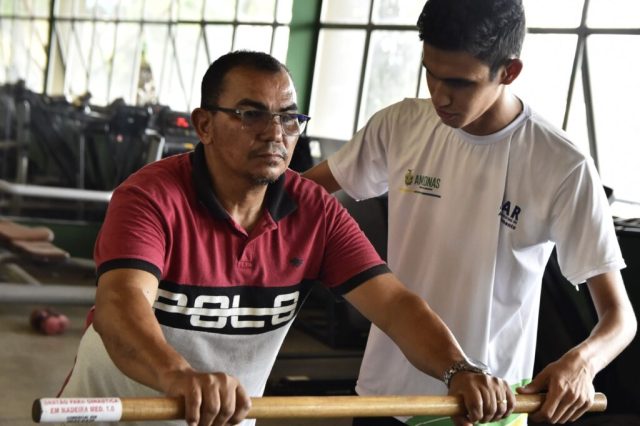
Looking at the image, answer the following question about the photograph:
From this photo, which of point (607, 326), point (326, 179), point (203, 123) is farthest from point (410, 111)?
point (607, 326)

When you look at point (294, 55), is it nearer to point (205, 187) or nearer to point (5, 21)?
point (5, 21)

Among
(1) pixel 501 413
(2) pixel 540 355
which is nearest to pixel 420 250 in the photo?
(1) pixel 501 413

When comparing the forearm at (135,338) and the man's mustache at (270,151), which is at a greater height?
the man's mustache at (270,151)

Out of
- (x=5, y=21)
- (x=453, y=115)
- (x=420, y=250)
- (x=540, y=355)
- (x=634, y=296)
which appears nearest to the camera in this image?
(x=453, y=115)

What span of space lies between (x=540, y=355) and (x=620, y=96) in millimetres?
2147

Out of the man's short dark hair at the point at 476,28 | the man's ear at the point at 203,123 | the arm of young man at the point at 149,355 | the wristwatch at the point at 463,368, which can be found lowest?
the wristwatch at the point at 463,368

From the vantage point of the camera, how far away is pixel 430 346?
73.9 inches

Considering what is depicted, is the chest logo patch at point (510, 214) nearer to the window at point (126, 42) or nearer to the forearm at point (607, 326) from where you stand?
the forearm at point (607, 326)

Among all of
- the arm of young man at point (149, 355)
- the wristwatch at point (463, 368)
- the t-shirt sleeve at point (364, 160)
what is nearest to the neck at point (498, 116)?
the t-shirt sleeve at point (364, 160)

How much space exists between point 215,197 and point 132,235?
0.76 feet

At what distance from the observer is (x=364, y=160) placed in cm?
244

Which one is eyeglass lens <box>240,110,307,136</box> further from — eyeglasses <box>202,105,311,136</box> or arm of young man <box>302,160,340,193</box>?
arm of young man <box>302,160,340,193</box>

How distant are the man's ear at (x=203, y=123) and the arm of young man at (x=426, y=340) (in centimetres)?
45

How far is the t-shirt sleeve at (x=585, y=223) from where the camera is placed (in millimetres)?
1973
